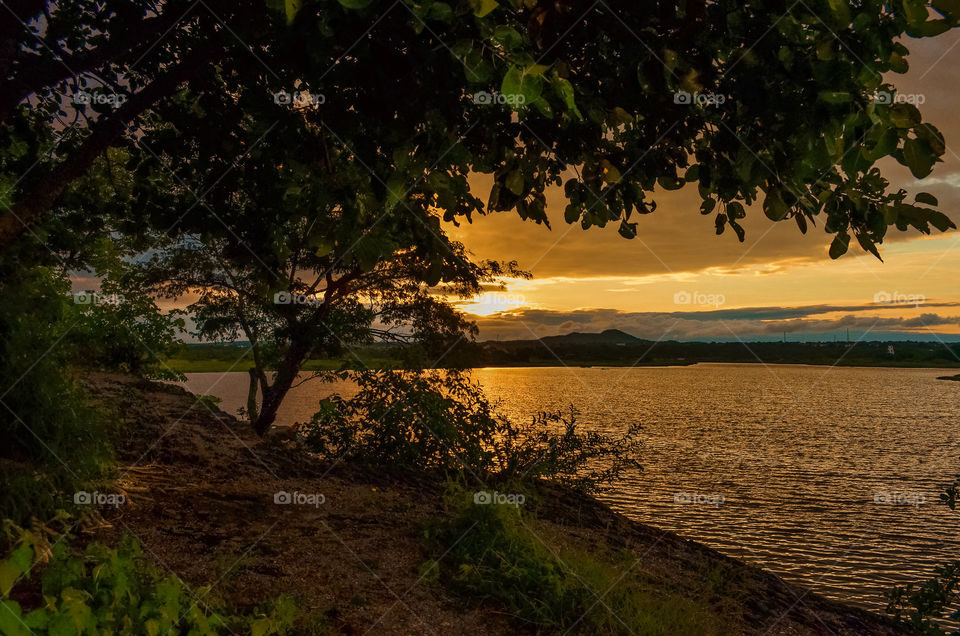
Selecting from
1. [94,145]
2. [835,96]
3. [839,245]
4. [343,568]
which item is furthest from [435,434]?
[835,96]

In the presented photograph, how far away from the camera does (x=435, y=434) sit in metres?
11.1

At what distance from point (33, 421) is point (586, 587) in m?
Answer: 5.40

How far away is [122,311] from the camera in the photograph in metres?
14.6

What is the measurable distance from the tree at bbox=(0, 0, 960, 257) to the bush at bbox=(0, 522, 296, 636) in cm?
261

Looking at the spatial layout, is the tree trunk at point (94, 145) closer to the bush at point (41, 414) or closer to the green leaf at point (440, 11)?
the bush at point (41, 414)

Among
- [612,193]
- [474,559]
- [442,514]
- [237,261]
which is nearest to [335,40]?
[612,193]

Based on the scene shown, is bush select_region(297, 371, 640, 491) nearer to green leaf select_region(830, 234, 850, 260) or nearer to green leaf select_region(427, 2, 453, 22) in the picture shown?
green leaf select_region(830, 234, 850, 260)

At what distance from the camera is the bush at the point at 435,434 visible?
36.9ft

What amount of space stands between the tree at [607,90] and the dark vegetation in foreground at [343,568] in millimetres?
2741

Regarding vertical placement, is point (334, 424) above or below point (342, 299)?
below

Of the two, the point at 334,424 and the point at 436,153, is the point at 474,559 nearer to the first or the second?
the point at 436,153

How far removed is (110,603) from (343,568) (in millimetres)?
2288

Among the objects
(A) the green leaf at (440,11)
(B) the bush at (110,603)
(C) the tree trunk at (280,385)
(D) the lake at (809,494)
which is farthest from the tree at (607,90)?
(D) the lake at (809,494)

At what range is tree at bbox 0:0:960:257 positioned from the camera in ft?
8.57
